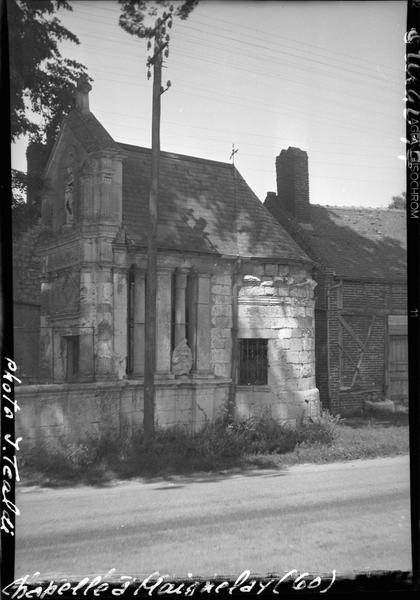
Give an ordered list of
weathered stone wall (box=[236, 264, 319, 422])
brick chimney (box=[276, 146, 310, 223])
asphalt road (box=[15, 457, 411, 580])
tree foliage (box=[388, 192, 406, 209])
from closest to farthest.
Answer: asphalt road (box=[15, 457, 411, 580]) < tree foliage (box=[388, 192, 406, 209]) < brick chimney (box=[276, 146, 310, 223]) < weathered stone wall (box=[236, 264, 319, 422])

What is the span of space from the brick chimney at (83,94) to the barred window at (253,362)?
2.83 metres

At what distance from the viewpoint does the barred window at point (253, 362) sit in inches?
227

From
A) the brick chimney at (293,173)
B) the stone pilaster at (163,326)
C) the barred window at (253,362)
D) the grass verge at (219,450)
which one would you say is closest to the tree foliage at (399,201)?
the brick chimney at (293,173)

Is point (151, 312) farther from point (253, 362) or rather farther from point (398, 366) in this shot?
point (398, 366)

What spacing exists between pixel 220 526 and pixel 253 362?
2296mm

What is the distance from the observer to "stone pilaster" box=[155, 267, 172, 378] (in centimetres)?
566

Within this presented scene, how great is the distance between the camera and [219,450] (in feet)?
15.8

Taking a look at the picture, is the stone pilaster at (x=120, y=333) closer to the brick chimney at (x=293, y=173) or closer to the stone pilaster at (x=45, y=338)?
the stone pilaster at (x=45, y=338)

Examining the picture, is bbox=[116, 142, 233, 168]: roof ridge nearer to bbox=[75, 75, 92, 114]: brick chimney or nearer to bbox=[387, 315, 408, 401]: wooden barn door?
bbox=[75, 75, 92, 114]: brick chimney

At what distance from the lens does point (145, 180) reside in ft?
18.1

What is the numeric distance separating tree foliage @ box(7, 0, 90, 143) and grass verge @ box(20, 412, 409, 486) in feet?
8.93

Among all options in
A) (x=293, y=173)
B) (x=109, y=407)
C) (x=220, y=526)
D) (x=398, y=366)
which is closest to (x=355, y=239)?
(x=293, y=173)

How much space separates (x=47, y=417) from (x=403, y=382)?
3.13 meters

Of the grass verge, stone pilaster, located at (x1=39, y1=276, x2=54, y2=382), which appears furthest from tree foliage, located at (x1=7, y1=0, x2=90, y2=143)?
the grass verge
